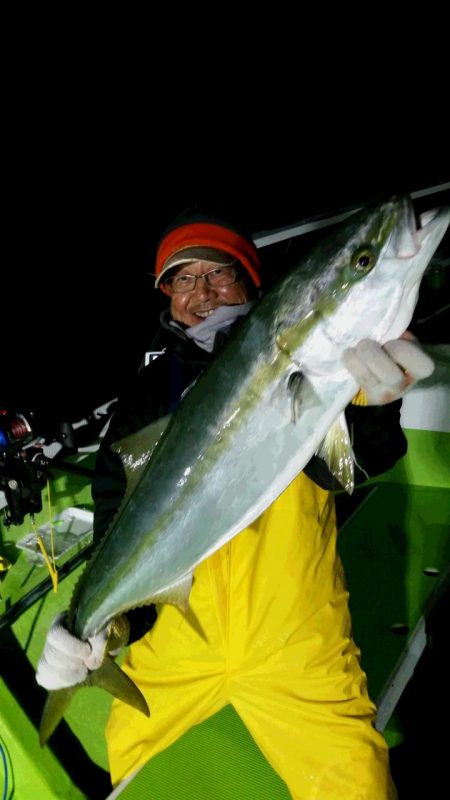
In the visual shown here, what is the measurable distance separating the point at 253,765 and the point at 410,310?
2072mm

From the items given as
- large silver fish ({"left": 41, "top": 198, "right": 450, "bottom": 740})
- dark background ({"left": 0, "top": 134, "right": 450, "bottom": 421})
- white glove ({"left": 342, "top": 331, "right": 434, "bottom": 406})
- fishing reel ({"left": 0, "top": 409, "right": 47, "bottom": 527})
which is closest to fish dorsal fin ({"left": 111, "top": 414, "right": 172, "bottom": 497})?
large silver fish ({"left": 41, "top": 198, "right": 450, "bottom": 740})

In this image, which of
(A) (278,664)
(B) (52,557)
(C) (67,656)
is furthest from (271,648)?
(B) (52,557)

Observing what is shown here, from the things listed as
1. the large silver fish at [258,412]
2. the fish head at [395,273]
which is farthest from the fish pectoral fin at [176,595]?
the fish head at [395,273]

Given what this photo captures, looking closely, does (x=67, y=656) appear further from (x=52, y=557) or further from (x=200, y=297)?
(x=200, y=297)

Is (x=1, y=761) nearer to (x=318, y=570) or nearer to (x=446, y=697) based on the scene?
(x=318, y=570)

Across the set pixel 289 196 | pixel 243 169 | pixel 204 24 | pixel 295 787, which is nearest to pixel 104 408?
pixel 295 787

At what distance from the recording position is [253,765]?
Answer: 7.51 feet

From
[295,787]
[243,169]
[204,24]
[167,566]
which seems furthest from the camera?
[204,24]

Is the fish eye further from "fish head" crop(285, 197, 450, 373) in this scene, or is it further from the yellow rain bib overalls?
the yellow rain bib overalls

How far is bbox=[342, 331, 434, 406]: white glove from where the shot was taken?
1.46 metres

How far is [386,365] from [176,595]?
3.45ft

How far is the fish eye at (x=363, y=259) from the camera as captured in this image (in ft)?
4.75

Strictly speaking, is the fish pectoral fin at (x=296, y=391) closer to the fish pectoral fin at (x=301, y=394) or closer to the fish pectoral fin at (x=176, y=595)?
the fish pectoral fin at (x=301, y=394)

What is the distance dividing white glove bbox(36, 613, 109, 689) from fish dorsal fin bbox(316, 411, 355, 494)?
1040 millimetres
